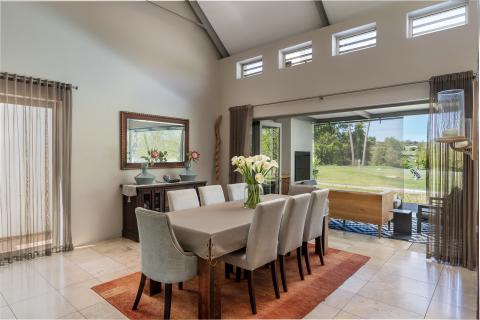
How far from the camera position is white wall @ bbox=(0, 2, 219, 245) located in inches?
153

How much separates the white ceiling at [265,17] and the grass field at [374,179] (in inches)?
165

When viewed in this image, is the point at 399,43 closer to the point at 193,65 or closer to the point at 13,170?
the point at 193,65

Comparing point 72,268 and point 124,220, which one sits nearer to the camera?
point 72,268

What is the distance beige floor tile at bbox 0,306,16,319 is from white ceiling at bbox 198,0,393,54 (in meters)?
5.60

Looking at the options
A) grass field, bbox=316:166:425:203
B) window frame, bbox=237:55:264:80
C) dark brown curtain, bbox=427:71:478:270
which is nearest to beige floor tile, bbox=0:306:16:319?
dark brown curtain, bbox=427:71:478:270

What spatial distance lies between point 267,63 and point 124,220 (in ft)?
13.4

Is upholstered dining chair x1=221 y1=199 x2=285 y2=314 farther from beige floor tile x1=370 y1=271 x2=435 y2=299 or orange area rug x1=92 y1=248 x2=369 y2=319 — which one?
beige floor tile x1=370 y1=271 x2=435 y2=299

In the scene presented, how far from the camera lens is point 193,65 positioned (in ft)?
19.9

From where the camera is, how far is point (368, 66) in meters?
4.52

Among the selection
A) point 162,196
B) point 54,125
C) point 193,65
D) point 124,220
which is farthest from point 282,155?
point 54,125

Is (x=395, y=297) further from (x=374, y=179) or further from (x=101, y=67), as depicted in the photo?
(x=374, y=179)

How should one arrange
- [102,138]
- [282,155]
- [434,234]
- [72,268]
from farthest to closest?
[282,155] → [102,138] → [434,234] → [72,268]

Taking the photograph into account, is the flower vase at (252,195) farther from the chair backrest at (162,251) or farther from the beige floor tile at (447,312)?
the beige floor tile at (447,312)

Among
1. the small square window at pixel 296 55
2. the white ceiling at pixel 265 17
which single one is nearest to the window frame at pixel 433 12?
the white ceiling at pixel 265 17
